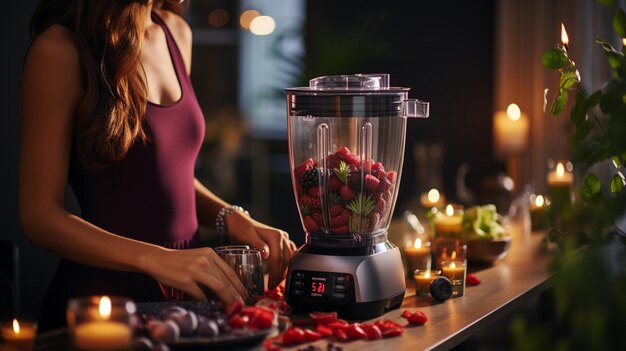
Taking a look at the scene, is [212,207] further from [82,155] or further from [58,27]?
[58,27]

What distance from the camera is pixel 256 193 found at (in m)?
7.05

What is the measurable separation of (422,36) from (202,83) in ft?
7.97

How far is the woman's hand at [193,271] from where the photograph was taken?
168 centimetres

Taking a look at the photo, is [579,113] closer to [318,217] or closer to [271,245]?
[318,217]

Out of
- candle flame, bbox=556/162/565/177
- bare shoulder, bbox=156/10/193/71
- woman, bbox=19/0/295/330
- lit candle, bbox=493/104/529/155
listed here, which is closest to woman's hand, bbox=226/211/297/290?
woman, bbox=19/0/295/330

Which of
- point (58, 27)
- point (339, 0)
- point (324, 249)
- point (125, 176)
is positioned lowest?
point (324, 249)

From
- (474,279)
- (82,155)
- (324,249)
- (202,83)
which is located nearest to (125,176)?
(82,155)

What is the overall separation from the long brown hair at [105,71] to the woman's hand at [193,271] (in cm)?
35

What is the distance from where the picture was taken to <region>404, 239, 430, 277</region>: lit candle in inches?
92.4

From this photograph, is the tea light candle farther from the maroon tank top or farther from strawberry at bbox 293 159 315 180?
the maroon tank top

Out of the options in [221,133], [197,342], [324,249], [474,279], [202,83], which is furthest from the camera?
[202,83]

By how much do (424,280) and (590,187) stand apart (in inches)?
25.2

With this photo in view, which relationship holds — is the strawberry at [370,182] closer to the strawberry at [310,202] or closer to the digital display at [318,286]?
the strawberry at [310,202]

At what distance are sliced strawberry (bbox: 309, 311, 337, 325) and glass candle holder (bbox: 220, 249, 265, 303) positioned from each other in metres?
0.13
